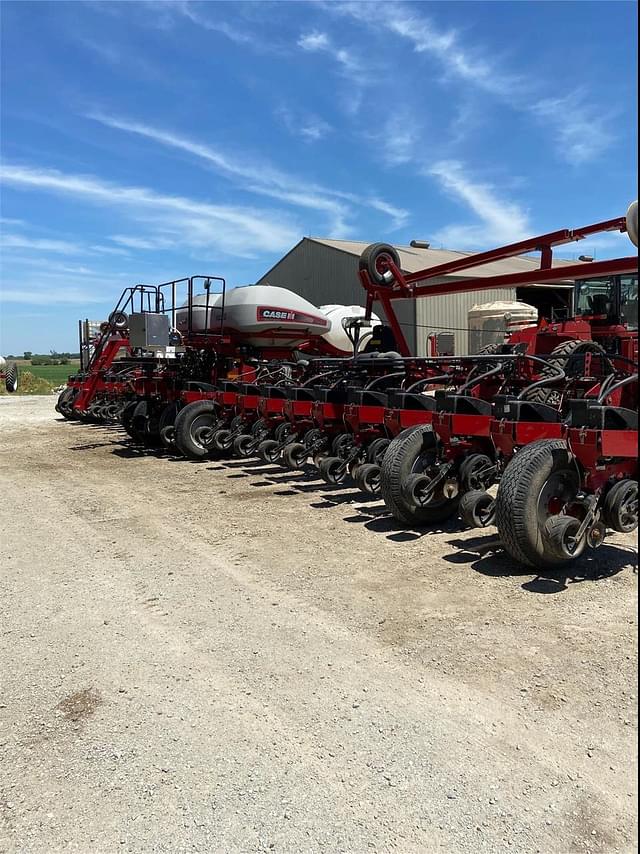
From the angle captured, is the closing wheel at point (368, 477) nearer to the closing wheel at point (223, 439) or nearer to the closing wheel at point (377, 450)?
the closing wheel at point (377, 450)

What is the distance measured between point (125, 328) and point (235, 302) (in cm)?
362

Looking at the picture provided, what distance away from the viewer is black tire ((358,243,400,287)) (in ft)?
24.9

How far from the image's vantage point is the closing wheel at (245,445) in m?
8.34

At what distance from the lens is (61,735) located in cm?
251

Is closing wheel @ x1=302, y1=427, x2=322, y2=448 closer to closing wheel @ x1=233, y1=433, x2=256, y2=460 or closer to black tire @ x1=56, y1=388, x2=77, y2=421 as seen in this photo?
closing wheel @ x1=233, y1=433, x2=256, y2=460

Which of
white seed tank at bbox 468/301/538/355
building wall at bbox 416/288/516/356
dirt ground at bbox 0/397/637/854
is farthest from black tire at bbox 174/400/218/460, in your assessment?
building wall at bbox 416/288/516/356

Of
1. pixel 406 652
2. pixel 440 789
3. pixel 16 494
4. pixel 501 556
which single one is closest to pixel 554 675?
pixel 406 652

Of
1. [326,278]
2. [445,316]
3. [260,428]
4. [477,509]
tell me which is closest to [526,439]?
[477,509]

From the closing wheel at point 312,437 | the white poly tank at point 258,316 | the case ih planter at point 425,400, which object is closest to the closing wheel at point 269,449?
the case ih planter at point 425,400

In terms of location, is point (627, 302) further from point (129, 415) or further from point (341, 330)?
point (129, 415)

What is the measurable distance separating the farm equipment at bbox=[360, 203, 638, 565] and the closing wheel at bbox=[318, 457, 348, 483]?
87 centimetres

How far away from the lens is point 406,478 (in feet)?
16.5

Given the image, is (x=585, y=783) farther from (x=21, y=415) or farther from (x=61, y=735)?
(x=21, y=415)

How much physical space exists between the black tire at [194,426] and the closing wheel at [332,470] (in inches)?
106
